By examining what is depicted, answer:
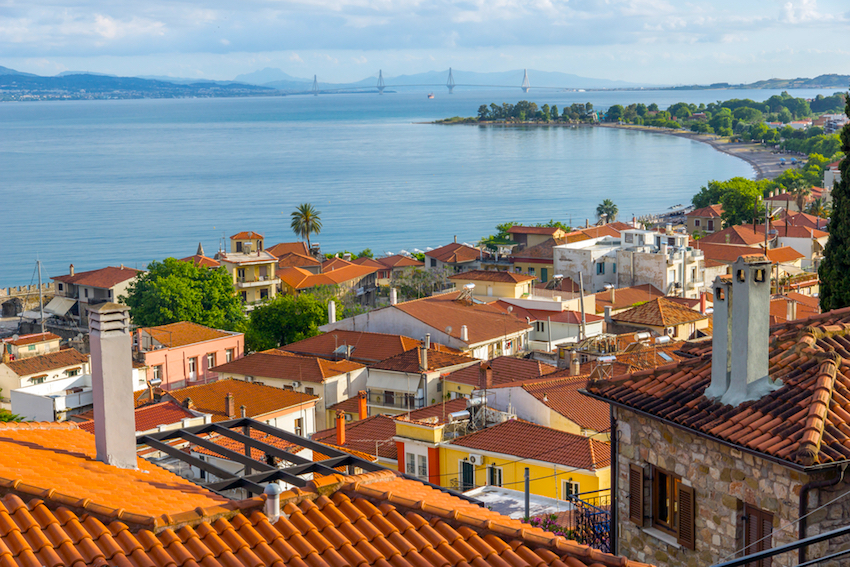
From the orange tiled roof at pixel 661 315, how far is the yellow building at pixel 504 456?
19878 millimetres

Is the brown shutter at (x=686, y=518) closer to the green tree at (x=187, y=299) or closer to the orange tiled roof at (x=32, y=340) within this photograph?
the orange tiled roof at (x=32, y=340)

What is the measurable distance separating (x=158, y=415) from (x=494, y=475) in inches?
412

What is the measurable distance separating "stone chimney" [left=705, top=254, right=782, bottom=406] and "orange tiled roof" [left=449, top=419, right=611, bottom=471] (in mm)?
10264

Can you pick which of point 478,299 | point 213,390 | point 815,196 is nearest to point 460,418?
point 213,390

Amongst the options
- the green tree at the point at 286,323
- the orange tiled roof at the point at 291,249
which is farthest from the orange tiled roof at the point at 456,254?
the green tree at the point at 286,323

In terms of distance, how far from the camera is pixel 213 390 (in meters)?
31.7

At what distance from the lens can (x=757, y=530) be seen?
7.68 meters

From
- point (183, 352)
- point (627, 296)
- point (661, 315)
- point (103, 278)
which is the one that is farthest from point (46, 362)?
point (627, 296)

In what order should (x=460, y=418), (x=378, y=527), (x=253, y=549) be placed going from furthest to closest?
1. (x=460, y=418)
2. (x=378, y=527)
3. (x=253, y=549)

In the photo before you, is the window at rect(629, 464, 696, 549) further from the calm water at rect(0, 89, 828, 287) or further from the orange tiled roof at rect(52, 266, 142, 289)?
the calm water at rect(0, 89, 828, 287)

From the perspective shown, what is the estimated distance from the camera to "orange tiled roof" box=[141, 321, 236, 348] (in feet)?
146

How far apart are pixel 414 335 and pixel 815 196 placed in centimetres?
6948

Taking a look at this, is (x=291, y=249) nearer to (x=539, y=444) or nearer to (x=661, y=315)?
(x=661, y=315)

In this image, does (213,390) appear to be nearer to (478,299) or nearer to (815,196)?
(478,299)
